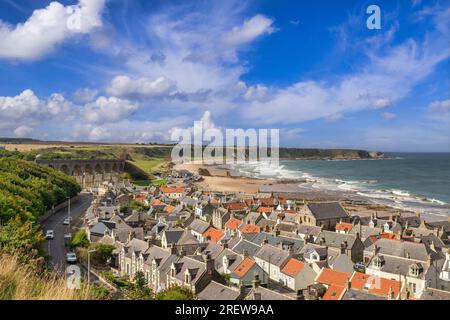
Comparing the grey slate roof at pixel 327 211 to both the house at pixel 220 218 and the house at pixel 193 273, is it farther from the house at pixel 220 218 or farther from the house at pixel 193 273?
the house at pixel 193 273

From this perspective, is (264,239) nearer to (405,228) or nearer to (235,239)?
(235,239)

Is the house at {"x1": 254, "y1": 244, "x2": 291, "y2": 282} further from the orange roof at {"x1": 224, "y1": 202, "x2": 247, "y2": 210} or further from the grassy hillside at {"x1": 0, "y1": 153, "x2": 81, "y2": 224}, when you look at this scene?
the orange roof at {"x1": 224, "y1": 202, "x2": 247, "y2": 210}

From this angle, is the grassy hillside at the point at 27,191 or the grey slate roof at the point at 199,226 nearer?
the grassy hillside at the point at 27,191

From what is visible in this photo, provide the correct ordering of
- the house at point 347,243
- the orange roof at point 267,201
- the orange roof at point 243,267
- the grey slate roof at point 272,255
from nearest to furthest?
the orange roof at point 243,267 < the grey slate roof at point 272,255 < the house at point 347,243 < the orange roof at point 267,201

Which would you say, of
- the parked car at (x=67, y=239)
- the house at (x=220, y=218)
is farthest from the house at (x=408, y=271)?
the parked car at (x=67, y=239)

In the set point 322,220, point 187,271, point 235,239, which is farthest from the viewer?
point 322,220
